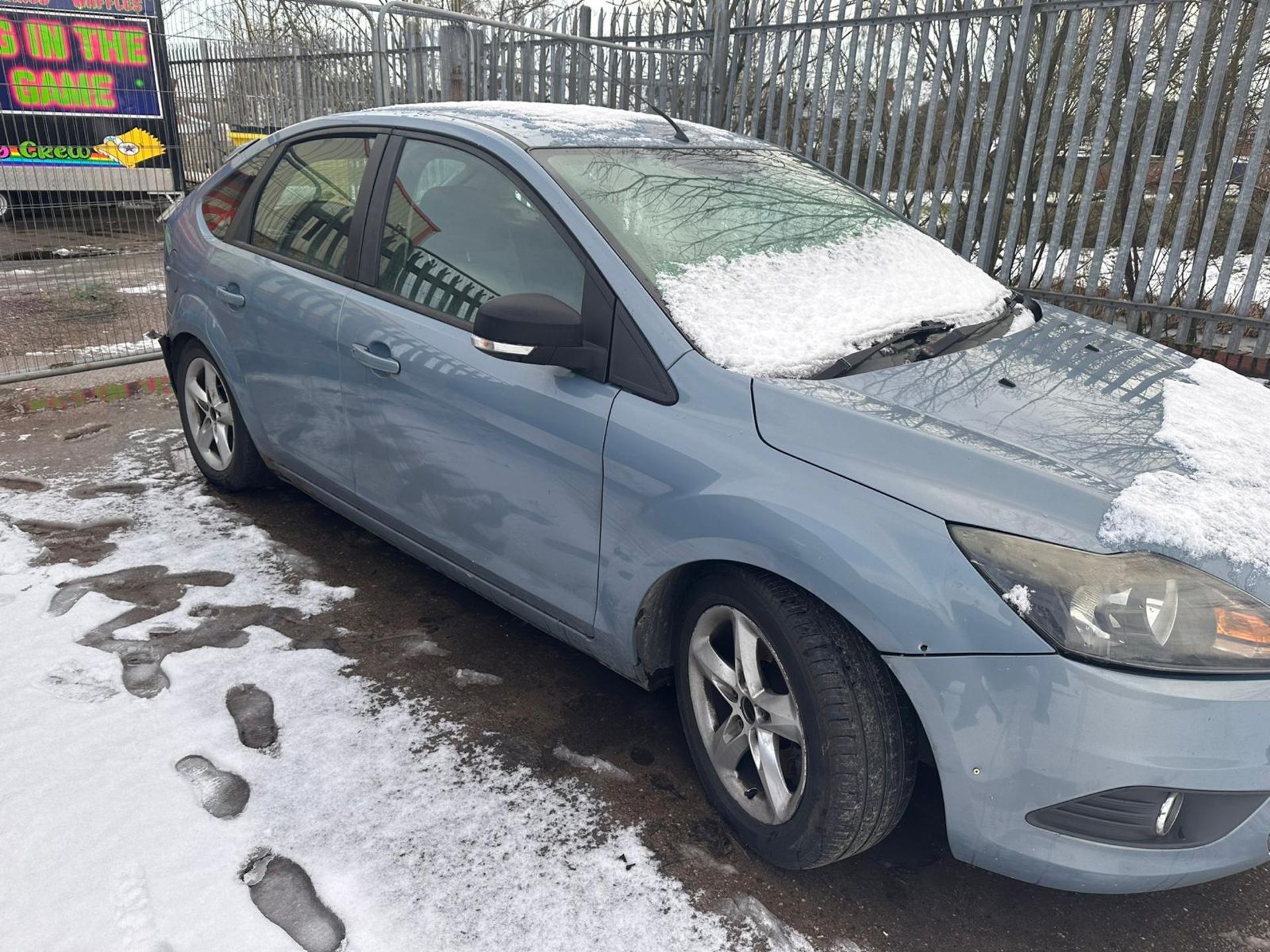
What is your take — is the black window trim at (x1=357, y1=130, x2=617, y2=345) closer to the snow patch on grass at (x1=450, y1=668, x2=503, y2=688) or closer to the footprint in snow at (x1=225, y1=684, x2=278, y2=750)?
the snow patch on grass at (x1=450, y1=668, x2=503, y2=688)


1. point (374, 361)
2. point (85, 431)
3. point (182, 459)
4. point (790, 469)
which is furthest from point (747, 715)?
point (85, 431)

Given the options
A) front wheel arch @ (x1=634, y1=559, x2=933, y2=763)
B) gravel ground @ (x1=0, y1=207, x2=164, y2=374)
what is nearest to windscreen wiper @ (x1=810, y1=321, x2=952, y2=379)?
front wheel arch @ (x1=634, y1=559, x2=933, y2=763)

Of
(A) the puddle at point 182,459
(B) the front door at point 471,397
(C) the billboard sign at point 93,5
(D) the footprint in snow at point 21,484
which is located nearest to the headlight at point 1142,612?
(B) the front door at point 471,397

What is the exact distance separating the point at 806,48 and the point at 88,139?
5.42 metres

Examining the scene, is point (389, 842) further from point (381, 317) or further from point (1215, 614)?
point (1215, 614)

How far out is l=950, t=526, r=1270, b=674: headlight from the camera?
174cm

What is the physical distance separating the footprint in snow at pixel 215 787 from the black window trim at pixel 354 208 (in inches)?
60.3

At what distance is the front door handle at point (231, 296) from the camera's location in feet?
11.9

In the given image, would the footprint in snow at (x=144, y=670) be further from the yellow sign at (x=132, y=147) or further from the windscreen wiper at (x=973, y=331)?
the yellow sign at (x=132, y=147)

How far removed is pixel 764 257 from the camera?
271 centimetres

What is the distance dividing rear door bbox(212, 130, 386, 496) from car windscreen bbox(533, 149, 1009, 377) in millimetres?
897

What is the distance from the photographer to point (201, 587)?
3482 millimetres

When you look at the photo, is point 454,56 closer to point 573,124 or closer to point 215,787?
point 573,124

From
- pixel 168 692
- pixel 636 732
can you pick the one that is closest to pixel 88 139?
pixel 168 692
